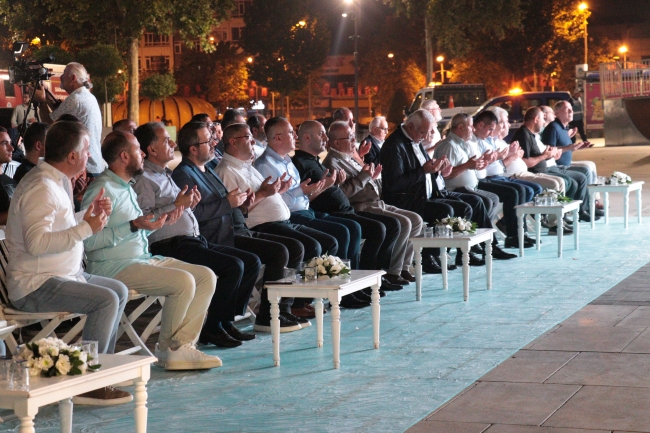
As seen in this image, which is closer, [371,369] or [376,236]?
[371,369]

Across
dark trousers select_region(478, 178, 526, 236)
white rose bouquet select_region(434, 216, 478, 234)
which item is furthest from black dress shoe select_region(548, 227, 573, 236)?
white rose bouquet select_region(434, 216, 478, 234)

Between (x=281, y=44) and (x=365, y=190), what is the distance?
54.1m

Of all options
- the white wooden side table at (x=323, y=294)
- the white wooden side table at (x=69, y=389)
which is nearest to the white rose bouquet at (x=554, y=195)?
the white wooden side table at (x=323, y=294)

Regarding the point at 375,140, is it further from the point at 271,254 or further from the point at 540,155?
the point at 271,254

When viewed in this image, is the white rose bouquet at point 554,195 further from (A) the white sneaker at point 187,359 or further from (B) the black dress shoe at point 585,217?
(A) the white sneaker at point 187,359

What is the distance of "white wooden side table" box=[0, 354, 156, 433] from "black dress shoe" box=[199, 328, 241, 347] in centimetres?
241

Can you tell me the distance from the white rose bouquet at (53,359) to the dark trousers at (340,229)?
173 inches

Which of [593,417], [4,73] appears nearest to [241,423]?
[593,417]

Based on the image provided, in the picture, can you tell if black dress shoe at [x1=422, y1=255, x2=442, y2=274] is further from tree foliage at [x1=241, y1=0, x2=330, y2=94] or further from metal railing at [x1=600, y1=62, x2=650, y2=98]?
tree foliage at [x1=241, y1=0, x2=330, y2=94]

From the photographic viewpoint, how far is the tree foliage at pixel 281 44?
62.7 m

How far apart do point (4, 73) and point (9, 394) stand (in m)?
17.2

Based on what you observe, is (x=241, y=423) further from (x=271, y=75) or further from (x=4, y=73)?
(x=271, y=75)

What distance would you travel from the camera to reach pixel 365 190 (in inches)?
377

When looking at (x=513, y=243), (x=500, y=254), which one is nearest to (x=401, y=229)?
(x=500, y=254)
